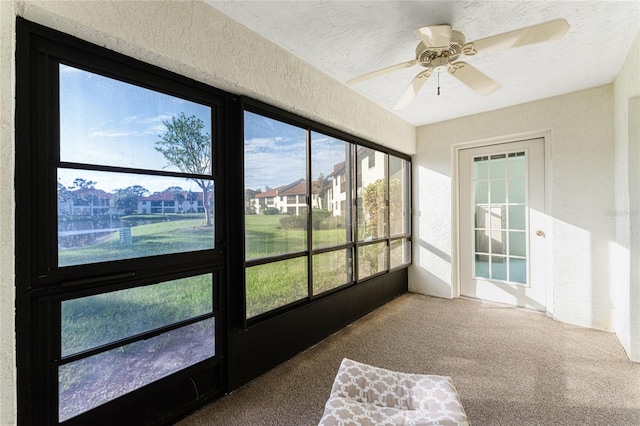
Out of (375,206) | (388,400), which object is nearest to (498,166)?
(375,206)

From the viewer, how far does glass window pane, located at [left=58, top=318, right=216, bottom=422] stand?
135 cm

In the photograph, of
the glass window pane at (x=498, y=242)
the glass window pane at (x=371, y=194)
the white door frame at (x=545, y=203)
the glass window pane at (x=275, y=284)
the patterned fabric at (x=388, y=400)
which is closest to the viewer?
the patterned fabric at (x=388, y=400)

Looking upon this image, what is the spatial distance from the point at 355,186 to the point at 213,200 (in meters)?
1.73

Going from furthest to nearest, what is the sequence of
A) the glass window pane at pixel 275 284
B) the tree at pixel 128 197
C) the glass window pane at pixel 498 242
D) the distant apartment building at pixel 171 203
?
the glass window pane at pixel 498 242 < the glass window pane at pixel 275 284 < the distant apartment building at pixel 171 203 < the tree at pixel 128 197

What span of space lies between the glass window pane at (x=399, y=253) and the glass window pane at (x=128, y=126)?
2805 millimetres

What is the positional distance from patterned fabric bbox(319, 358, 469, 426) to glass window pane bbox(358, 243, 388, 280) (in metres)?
1.83

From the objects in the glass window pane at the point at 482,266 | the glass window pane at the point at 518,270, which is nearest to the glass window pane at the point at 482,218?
the glass window pane at the point at 482,266

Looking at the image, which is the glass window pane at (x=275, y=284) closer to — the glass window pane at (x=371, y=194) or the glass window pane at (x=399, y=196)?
the glass window pane at (x=371, y=194)

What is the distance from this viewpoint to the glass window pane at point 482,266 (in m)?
3.75

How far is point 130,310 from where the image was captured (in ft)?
5.05

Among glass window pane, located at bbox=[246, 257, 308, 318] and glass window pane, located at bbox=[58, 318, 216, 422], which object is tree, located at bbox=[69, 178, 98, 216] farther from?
glass window pane, located at bbox=[246, 257, 308, 318]

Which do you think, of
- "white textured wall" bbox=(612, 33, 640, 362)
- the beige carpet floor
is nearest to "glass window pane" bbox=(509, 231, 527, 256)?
the beige carpet floor

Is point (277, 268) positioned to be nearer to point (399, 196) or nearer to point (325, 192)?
point (325, 192)

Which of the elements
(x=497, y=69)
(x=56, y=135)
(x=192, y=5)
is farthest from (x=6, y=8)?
(x=497, y=69)
